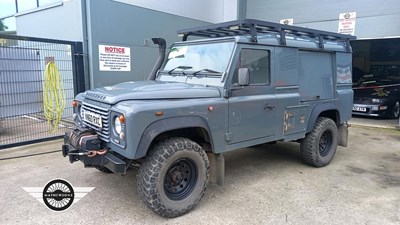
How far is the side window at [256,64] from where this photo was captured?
12.4 feet

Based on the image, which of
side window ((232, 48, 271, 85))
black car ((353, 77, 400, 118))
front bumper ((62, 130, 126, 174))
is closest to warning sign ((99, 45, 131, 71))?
front bumper ((62, 130, 126, 174))

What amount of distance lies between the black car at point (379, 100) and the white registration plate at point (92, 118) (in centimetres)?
897

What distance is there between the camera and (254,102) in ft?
12.7

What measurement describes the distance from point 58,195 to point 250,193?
7.75 ft

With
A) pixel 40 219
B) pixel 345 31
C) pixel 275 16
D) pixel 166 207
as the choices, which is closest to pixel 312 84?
pixel 166 207

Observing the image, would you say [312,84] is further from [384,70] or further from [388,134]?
[384,70]

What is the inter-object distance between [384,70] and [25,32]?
13833 mm

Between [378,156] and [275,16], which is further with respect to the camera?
[275,16]

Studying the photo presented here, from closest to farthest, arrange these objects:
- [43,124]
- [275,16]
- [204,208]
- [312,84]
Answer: [204,208]
[312,84]
[43,124]
[275,16]

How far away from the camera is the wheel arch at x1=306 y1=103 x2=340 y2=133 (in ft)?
15.6

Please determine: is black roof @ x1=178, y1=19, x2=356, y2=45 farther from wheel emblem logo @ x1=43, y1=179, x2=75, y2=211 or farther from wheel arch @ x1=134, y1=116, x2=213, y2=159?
wheel emblem logo @ x1=43, y1=179, x2=75, y2=211

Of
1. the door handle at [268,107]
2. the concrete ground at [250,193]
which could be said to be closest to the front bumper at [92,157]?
the concrete ground at [250,193]

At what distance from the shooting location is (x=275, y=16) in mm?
10469

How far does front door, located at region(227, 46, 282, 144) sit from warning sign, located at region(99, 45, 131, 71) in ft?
14.6
